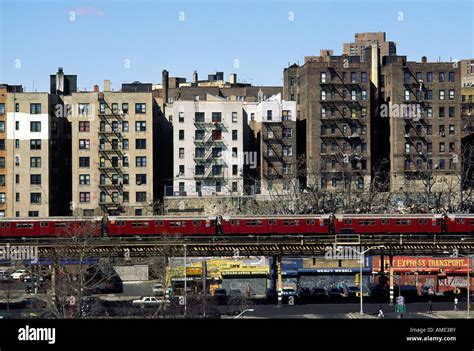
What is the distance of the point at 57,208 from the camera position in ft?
123

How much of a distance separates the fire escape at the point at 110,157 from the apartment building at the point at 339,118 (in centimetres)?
935

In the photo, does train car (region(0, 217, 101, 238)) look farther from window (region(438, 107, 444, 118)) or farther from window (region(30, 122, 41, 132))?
window (region(438, 107, 444, 118))

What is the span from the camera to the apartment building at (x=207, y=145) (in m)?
39.3

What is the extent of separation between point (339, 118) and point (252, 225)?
49.2ft

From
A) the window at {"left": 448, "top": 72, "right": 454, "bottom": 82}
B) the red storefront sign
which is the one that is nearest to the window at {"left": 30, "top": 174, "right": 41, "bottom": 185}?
the red storefront sign

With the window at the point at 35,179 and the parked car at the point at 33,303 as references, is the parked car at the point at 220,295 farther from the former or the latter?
the window at the point at 35,179

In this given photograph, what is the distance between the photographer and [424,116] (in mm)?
42250

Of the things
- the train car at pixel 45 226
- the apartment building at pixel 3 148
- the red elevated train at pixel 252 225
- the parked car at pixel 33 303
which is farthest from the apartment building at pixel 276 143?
the parked car at pixel 33 303

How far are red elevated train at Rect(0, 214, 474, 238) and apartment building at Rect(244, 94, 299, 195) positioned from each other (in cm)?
1128

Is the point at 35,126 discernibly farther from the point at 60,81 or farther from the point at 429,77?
the point at 429,77

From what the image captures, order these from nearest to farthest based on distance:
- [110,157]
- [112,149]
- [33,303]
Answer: [33,303]
[110,157]
[112,149]

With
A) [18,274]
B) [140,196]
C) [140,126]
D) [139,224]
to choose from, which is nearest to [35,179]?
[140,196]

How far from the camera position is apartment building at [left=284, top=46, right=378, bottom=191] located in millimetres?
40938
